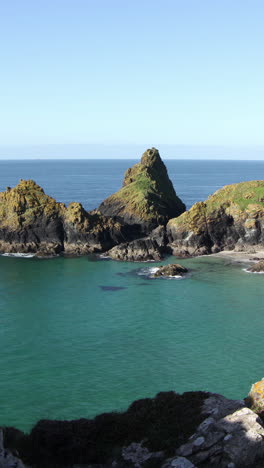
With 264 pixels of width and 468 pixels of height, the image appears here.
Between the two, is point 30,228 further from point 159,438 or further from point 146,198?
point 159,438

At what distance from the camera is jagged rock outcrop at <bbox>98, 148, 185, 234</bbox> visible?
10719 centimetres

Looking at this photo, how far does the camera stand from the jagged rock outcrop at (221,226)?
3757 inches

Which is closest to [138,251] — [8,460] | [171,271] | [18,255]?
[171,271]

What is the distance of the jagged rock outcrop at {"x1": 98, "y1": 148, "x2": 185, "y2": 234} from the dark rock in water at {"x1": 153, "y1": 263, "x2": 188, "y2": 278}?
23.7m

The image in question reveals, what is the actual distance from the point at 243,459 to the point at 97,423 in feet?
31.6

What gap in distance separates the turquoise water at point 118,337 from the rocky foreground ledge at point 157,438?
9694 mm

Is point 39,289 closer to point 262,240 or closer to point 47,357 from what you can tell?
point 47,357

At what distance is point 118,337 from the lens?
53.7m

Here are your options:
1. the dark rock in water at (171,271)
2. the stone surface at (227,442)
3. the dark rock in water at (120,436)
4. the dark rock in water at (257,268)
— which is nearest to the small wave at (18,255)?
the dark rock in water at (171,271)

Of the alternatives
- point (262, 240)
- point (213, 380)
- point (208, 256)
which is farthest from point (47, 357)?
point (262, 240)

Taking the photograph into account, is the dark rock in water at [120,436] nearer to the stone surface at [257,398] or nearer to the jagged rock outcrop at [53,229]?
the stone surface at [257,398]

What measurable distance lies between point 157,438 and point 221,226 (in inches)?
2939

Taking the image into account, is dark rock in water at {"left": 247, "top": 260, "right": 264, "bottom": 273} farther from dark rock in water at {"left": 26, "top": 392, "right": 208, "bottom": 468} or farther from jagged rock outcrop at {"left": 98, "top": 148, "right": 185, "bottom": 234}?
dark rock in water at {"left": 26, "top": 392, "right": 208, "bottom": 468}

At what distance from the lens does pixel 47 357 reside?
4888 cm
